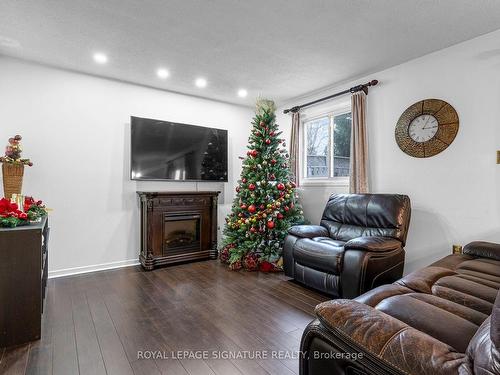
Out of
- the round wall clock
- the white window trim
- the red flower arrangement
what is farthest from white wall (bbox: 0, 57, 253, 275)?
the round wall clock

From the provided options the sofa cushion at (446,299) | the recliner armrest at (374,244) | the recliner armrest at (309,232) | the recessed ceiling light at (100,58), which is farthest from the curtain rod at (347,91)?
the recessed ceiling light at (100,58)

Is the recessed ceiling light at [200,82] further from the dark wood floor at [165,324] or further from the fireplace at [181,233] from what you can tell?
the dark wood floor at [165,324]

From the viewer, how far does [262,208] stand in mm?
3926

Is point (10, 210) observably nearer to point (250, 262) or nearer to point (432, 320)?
point (250, 262)

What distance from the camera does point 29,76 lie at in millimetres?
3316

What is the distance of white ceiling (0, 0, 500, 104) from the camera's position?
7.55 ft

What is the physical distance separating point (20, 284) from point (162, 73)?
2806mm

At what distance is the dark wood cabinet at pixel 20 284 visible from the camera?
1.95 meters

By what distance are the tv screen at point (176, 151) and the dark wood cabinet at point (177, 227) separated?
16.1 inches

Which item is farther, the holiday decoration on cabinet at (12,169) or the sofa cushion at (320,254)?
the holiday decoration on cabinet at (12,169)

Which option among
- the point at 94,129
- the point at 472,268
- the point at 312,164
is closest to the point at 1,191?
the point at 94,129

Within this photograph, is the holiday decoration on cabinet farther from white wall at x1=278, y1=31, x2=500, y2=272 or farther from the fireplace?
white wall at x1=278, y1=31, x2=500, y2=272

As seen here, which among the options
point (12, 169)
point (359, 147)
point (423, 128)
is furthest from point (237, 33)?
point (12, 169)

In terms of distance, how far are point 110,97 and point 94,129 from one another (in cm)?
51
